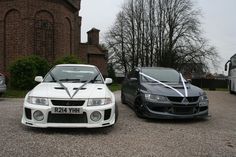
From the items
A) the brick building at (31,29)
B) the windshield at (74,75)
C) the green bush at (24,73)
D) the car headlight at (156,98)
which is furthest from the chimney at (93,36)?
the car headlight at (156,98)

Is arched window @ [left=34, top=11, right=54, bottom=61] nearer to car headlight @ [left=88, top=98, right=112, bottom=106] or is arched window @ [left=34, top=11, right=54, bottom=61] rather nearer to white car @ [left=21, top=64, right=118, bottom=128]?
white car @ [left=21, top=64, right=118, bottom=128]

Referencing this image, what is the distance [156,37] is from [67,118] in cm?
4724

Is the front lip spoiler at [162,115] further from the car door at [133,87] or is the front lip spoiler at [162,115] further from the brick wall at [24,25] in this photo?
the brick wall at [24,25]

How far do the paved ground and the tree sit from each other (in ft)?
142

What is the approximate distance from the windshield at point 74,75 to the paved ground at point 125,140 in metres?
1.32

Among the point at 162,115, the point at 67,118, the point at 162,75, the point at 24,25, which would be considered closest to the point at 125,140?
the point at 67,118

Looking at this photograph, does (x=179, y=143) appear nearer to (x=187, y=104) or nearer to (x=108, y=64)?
(x=187, y=104)

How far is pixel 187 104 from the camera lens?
9766 millimetres

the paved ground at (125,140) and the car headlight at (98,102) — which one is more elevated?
the car headlight at (98,102)

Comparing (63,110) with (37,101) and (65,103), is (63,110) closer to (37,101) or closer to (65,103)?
(65,103)

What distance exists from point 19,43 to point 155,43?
28633mm

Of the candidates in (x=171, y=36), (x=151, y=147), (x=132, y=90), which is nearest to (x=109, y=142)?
(x=151, y=147)

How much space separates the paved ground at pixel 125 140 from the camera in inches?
242

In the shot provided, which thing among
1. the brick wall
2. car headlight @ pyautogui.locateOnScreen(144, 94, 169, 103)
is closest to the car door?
car headlight @ pyautogui.locateOnScreen(144, 94, 169, 103)
